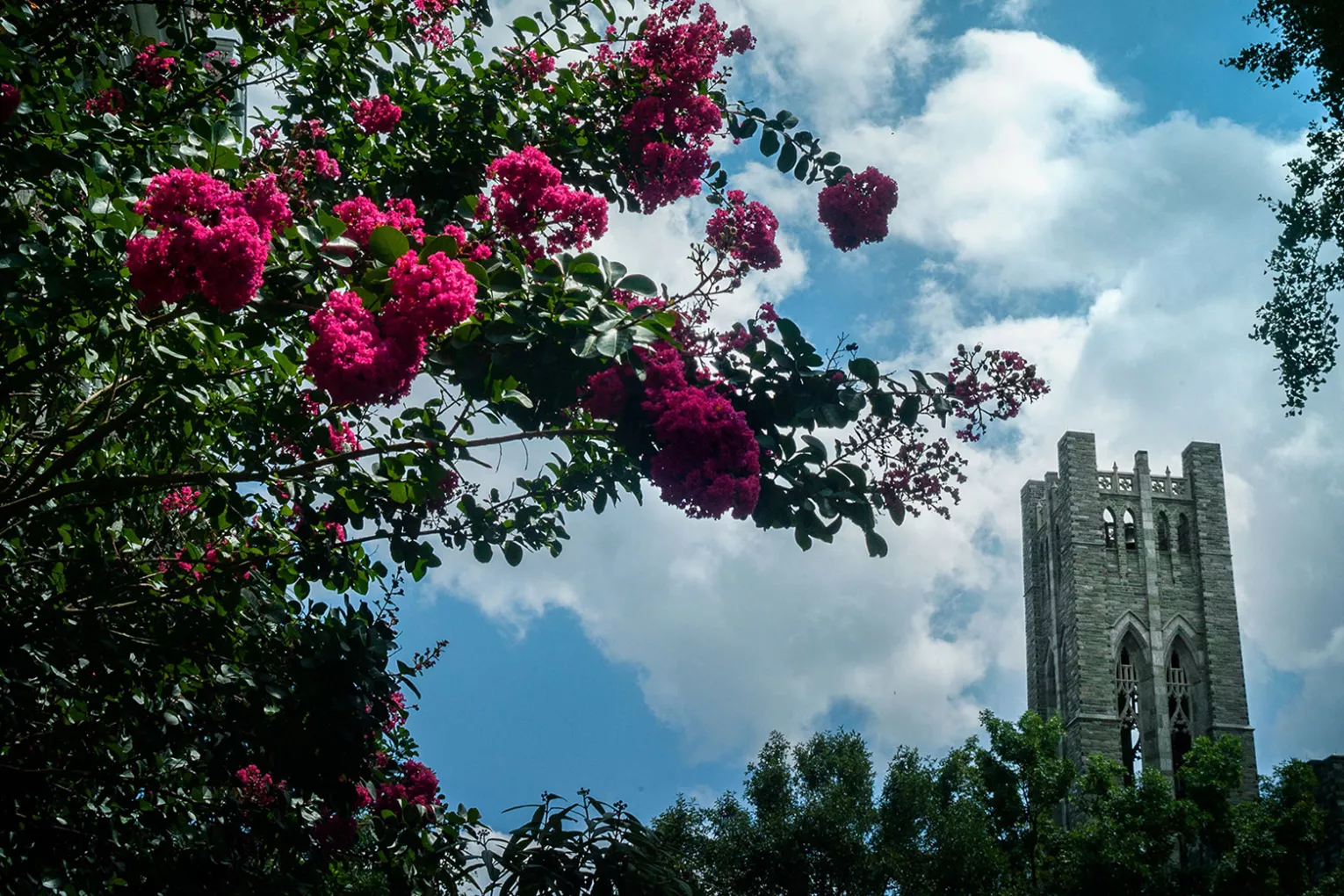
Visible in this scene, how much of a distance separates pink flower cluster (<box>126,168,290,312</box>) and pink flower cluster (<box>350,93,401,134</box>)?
91.3 inches

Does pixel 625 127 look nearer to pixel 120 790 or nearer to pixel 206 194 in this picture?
pixel 206 194

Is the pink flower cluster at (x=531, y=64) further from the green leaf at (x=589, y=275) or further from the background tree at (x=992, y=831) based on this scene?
the background tree at (x=992, y=831)

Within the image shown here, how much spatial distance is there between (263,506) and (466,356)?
274cm

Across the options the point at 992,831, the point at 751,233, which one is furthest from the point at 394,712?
the point at 992,831

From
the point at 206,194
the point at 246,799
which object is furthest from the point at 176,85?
the point at 246,799

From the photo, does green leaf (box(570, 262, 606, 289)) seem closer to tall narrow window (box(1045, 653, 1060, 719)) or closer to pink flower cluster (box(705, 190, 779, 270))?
pink flower cluster (box(705, 190, 779, 270))

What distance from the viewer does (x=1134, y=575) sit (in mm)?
52531

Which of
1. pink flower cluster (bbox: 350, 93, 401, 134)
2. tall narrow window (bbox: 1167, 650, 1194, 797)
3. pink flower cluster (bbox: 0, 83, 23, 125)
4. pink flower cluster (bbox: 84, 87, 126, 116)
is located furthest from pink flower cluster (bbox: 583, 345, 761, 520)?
tall narrow window (bbox: 1167, 650, 1194, 797)

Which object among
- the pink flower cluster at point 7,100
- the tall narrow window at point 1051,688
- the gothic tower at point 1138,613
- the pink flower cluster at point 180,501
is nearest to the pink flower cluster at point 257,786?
the pink flower cluster at point 180,501

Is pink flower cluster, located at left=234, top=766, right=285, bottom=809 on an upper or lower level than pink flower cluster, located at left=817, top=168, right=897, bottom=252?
lower

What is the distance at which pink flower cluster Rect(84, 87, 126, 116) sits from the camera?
17.6ft

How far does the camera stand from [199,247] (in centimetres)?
347

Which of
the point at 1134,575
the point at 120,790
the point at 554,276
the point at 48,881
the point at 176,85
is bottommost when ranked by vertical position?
the point at 48,881

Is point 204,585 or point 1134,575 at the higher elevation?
point 1134,575
